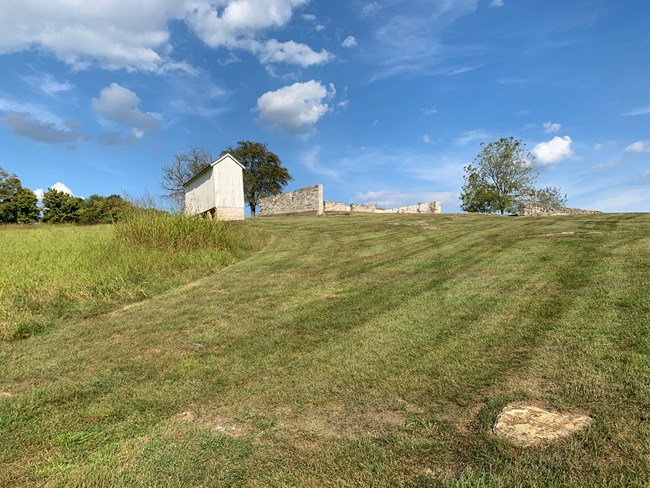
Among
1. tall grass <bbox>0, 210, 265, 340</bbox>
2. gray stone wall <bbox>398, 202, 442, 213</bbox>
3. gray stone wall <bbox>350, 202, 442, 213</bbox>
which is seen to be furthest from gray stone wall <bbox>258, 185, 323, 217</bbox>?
tall grass <bbox>0, 210, 265, 340</bbox>

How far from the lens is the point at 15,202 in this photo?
40.7 meters

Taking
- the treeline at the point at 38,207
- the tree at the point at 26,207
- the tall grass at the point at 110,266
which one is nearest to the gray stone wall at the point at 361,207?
the tall grass at the point at 110,266

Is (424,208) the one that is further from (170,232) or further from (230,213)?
(170,232)

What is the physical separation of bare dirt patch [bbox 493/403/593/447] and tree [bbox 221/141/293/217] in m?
46.1

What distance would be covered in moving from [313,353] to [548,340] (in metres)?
2.33

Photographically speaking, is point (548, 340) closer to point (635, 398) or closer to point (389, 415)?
point (635, 398)

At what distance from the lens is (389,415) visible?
8.64 feet

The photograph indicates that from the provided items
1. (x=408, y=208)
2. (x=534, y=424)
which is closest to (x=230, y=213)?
(x=534, y=424)

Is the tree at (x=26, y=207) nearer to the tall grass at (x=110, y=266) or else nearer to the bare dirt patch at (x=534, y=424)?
the tall grass at (x=110, y=266)

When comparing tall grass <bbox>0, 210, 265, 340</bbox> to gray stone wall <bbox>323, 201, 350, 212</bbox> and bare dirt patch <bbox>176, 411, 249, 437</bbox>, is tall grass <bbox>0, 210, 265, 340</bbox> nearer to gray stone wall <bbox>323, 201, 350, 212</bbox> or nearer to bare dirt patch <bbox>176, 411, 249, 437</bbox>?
bare dirt patch <bbox>176, 411, 249, 437</bbox>

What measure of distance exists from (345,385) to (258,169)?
153 ft

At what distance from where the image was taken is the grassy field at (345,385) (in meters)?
2.12

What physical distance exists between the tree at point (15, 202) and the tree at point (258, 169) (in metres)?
22.8

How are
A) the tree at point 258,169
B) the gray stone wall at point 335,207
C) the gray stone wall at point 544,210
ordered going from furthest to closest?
1. the tree at point 258,169
2. the gray stone wall at point 335,207
3. the gray stone wall at point 544,210
